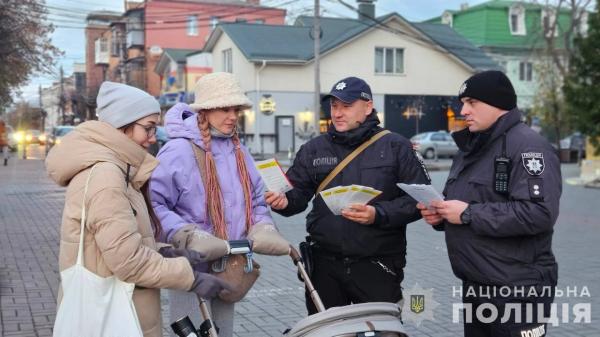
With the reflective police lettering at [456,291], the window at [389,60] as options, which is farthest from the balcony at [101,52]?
the reflective police lettering at [456,291]

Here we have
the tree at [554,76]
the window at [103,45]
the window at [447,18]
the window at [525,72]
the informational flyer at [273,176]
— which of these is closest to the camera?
the informational flyer at [273,176]

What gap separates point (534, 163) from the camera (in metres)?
3.23

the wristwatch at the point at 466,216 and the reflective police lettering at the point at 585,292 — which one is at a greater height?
the wristwatch at the point at 466,216

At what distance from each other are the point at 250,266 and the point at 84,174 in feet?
3.62

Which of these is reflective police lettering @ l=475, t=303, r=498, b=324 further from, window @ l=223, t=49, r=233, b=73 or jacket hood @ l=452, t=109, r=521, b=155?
window @ l=223, t=49, r=233, b=73

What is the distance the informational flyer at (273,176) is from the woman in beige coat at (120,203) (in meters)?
0.74

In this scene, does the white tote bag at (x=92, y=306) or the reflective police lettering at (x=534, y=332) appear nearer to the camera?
the white tote bag at (x=92, y=306)

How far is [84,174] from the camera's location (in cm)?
294

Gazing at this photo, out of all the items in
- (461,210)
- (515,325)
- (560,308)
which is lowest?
(560,308)

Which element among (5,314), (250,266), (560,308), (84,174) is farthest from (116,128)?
(560,308)

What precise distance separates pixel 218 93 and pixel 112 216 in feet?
3.91

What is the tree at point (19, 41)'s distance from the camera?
630 inches

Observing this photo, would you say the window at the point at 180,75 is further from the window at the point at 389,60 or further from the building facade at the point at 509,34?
the building facade at the point at 509,34

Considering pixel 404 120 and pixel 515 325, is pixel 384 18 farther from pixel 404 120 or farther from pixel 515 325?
pixel 515 325
